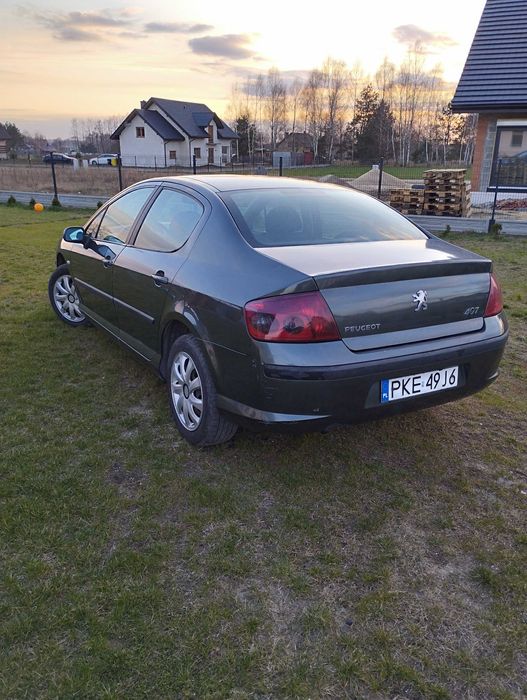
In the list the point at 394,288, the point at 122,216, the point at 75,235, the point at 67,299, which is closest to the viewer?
the point at 394,288

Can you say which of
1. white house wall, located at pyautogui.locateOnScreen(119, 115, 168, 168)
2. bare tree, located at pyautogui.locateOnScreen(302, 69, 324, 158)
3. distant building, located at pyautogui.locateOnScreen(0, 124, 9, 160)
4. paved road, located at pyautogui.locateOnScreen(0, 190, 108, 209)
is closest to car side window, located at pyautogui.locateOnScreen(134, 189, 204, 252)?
paved road, located at pyautogui.locateOnScreen(0, 190, 108, 209)

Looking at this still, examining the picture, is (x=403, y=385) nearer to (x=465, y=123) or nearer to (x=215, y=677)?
(x=215, y=677)

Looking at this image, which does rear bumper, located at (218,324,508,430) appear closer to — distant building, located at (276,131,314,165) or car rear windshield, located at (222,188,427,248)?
car rear windshield, located at (222,188,427,248)

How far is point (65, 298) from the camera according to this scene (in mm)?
5680

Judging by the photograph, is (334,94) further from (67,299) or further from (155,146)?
(67,299)

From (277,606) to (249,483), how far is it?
2.92ft

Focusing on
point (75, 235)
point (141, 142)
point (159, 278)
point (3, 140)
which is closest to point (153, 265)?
point (159, 278)

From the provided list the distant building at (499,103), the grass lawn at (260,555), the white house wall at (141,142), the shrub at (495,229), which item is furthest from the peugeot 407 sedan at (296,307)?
the white house wall at (141,142)

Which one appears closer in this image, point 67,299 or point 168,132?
point 67,299

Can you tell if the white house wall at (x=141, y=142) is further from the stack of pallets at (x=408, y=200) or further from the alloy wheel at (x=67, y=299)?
the alloy wheel at (x=67, y=299)

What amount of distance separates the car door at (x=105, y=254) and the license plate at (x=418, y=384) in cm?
236

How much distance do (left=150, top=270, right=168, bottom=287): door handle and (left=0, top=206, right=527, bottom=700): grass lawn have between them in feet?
3.02

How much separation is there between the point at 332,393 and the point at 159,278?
4.81 feet

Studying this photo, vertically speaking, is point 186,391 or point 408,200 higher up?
point 408,200
